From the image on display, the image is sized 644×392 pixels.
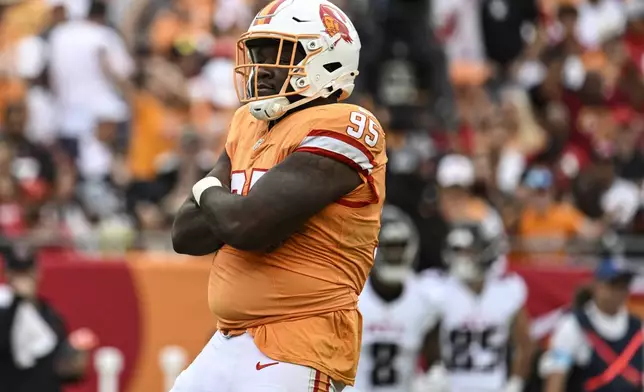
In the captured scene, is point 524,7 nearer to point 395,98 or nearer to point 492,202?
point 395,98

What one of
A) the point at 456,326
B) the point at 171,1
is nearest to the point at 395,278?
the point at 456,326

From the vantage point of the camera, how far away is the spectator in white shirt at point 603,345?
8.48 m

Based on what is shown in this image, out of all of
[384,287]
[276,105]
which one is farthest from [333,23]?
[384,287]

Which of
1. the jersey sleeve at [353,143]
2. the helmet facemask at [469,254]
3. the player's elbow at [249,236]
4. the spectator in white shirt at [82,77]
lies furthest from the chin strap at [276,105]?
the spectator in white shirt at [82,77]

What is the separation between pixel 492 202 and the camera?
10.9 metres

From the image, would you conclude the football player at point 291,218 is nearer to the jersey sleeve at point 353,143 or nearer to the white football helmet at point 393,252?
the jersey sleeve at point 353,143

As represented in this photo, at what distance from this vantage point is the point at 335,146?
446 cm

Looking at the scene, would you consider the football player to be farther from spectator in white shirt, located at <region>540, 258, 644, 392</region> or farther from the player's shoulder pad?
spectator in white shirt, located at <region>540, 258, 644, 392</region>

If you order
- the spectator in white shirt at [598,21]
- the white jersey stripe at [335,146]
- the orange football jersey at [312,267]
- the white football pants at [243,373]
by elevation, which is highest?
the white jersey stripe at [335,146]

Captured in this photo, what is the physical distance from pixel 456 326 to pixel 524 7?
576cm

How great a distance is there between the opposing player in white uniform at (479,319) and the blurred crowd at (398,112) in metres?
0.80

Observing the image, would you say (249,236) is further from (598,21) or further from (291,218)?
(598,21)

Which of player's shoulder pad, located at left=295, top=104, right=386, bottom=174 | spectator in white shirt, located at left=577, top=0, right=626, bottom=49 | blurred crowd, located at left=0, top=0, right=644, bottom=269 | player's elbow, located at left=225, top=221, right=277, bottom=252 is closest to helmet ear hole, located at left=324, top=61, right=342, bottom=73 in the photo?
player's shoulder pad, located at left=295, top=104, right=386, bottom=174

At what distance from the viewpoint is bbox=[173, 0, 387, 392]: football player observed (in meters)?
4.45
